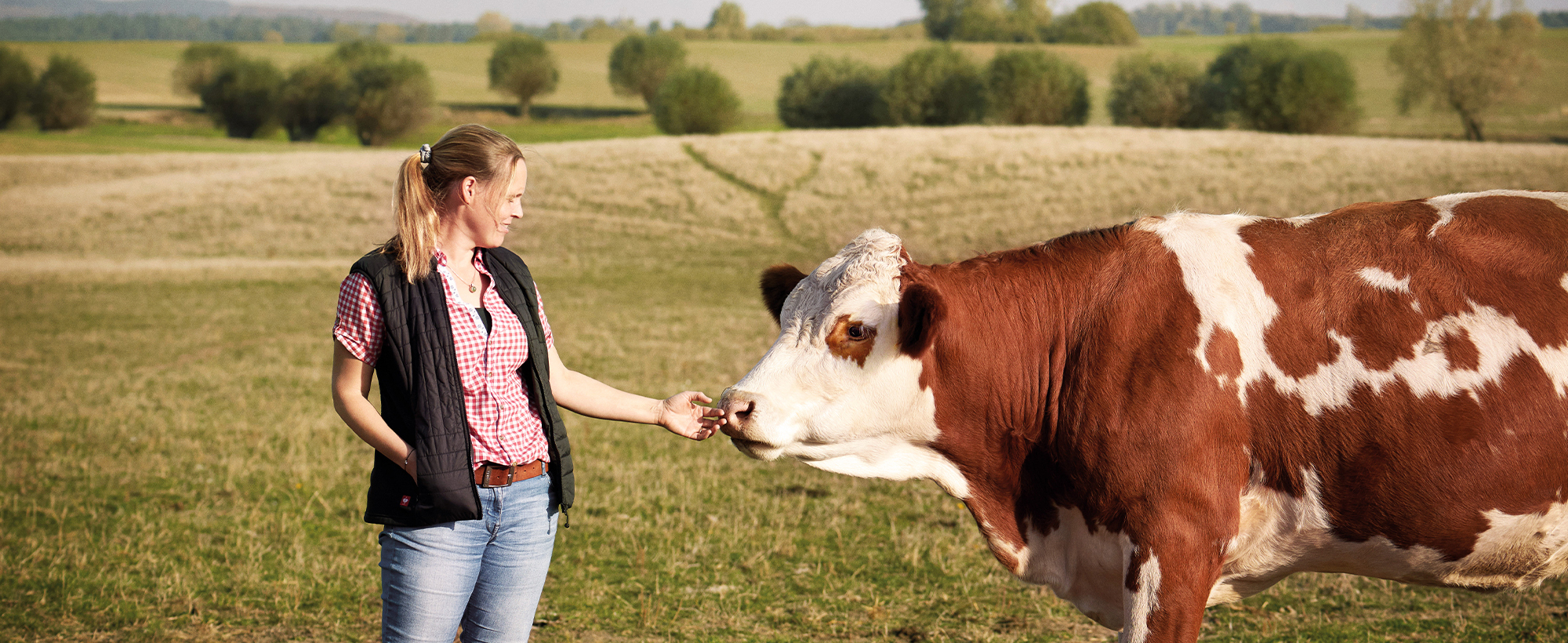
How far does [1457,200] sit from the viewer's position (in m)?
3.75

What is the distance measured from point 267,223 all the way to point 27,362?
675 inches

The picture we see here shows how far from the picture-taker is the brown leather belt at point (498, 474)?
131 inches

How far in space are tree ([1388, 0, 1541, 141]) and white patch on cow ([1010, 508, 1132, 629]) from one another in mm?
58242

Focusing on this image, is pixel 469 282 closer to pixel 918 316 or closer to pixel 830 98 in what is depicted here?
pixel 918 316

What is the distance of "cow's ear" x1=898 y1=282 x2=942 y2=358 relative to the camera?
11.2 feet

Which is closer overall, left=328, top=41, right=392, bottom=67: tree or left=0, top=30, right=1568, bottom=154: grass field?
left=0, top=30, right=1568, bottom=154: grass field

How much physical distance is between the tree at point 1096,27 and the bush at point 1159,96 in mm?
49341

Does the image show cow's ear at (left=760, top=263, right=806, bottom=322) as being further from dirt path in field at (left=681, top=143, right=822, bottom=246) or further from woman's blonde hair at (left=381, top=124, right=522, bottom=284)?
dirt path in field at (left=681, top=143, right=822, bottom=246)

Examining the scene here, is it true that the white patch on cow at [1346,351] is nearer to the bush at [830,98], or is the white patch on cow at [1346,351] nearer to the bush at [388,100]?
the bush at [830,98]

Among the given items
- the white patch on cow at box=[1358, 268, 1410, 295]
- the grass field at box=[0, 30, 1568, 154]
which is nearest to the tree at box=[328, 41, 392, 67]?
the grass field at box=[0, 30, 1568, 154]

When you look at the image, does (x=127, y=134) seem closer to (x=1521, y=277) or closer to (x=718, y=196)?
(x=718, y=196)

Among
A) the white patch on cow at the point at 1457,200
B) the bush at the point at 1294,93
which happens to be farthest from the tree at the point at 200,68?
the white patch on cow at the point at 1457,200

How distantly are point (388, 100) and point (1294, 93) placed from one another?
2067 inches

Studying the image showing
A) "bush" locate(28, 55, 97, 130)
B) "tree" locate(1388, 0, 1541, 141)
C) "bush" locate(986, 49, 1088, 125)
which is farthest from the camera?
"bush" locate(28, 55, 97, 130)
